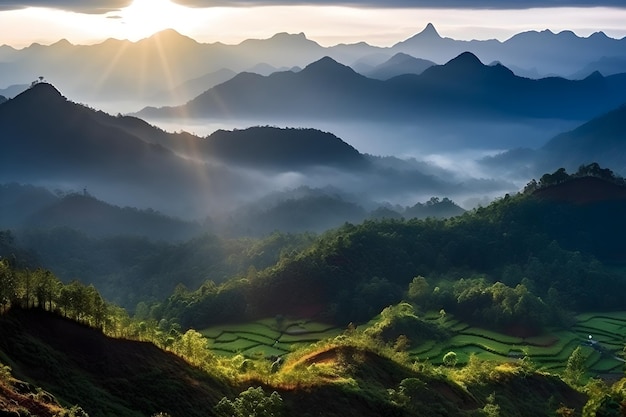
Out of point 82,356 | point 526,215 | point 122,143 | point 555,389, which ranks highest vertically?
point 122,143

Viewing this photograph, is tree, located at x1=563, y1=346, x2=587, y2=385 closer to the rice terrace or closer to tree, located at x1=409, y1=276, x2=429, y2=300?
the rice terrace

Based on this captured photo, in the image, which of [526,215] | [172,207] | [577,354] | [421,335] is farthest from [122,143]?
[577,354]

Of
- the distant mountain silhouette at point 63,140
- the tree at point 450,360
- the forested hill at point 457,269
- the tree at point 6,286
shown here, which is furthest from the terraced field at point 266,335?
the distant mountain silhouette at point 63,140

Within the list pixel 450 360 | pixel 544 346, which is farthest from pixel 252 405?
pixel 544 346

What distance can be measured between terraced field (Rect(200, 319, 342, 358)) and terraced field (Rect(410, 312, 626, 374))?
12.1m

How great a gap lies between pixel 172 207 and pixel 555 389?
497ft

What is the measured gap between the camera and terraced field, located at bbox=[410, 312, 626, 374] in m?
55.9

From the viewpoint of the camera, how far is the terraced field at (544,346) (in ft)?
183

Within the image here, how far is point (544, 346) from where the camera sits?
61562mm

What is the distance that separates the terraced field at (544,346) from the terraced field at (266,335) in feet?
39.9

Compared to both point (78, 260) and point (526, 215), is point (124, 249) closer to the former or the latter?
point (78, 260)

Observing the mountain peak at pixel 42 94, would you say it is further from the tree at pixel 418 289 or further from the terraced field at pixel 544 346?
the terraced field at pixel 544 346

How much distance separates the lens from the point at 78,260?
11369 centimetres

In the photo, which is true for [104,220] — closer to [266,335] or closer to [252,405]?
[266,335]
